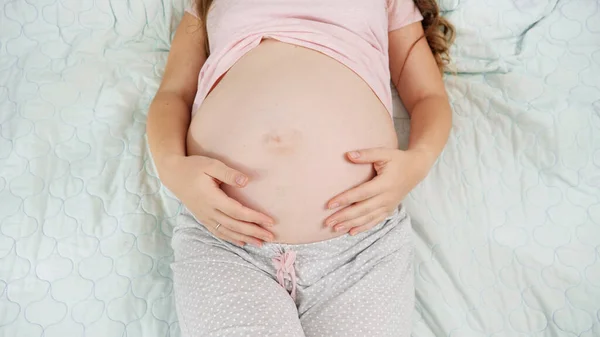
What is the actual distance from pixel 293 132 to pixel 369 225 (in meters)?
0.19

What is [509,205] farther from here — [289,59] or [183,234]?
[183,234]

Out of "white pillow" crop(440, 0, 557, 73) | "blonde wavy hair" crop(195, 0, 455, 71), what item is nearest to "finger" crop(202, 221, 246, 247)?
"blonde wavy hair" crop(195, 0, 455, 71)

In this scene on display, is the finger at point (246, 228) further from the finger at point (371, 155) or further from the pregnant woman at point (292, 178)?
the finger at point (371, 155)

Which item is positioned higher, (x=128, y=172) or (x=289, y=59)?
(x=289, y=59)

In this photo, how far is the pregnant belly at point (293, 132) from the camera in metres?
0.79

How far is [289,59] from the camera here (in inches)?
34.8

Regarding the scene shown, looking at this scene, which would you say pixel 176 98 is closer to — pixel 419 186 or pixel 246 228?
pixel 246 228

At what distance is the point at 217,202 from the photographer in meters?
0.78

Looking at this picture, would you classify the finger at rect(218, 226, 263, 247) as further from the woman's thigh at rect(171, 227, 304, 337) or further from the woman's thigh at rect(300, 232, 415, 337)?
the woman's thigh at rect(300, 232, 415, 337)

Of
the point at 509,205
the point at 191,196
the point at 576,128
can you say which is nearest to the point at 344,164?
the point at 191,196

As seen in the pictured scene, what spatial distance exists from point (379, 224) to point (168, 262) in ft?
1.22

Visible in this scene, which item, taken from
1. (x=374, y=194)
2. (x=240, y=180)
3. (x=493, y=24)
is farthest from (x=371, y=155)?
(x=493, y=24)

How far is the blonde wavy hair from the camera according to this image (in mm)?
1054

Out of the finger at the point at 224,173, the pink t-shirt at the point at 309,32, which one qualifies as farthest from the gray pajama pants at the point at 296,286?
the pink t-shirt at the point at 309,32
